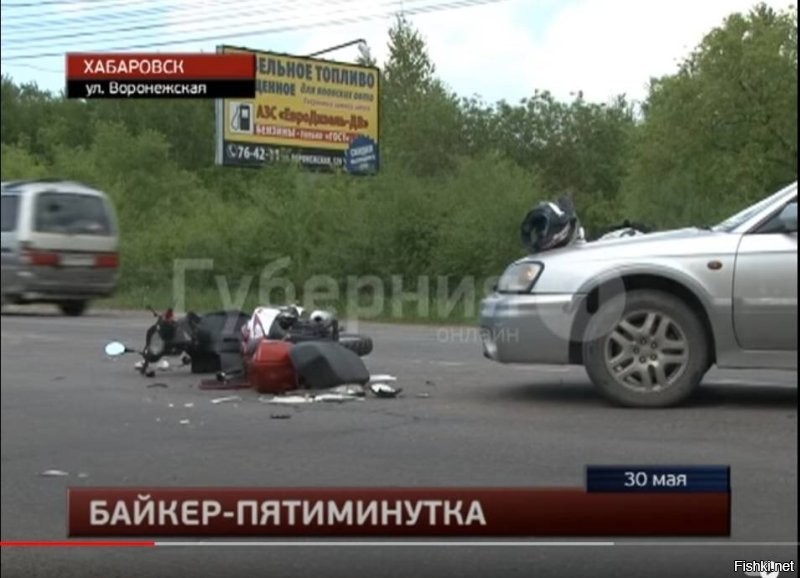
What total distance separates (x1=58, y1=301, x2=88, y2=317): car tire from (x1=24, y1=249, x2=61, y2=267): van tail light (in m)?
0.10

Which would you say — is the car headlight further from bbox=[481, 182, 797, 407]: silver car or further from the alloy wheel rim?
the alloy wheel rim

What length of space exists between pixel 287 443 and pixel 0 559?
0.63 metres

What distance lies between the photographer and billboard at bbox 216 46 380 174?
2.03 metres

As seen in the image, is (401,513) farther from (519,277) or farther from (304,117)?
(304,117)

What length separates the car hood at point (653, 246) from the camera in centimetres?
229

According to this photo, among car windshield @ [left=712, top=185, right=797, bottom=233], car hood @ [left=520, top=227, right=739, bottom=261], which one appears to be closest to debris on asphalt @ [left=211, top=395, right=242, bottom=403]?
car hood @ [left=520, top=227, right=739, bottom=261]

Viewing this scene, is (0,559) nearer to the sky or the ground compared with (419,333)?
nearer to the ground

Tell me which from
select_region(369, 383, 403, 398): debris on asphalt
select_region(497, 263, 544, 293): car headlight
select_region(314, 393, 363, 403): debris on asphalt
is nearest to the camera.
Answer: select_region(497, 263, 544, 293): car headlight

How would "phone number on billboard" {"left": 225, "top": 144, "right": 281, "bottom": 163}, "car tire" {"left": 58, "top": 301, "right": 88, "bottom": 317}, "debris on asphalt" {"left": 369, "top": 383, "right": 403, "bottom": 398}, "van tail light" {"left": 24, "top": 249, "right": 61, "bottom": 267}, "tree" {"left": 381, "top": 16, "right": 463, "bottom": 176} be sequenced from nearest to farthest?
"van tail light" {"left": 24, "top": 249, "right": 61, "bottom": 267} → "car tire" {"left": 58, "top": 301, "right": 88, "bottom": 317} → "phone number on billboard" {"left": 225, "top": 144, "right": 281, "bottom": 163} → "tree" {"left": 381, "top": 16, "right": 463, "bottom": 176} → "debris on asphalt" {"left": 369, "top": 383, "right": 403, "bottom": 398}

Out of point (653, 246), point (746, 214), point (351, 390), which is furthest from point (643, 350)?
point (351, 390)

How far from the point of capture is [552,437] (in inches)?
97.1

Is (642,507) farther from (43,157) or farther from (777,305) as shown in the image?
(43,157)

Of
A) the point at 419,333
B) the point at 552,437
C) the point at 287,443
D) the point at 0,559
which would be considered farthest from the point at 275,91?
the point at 0,559

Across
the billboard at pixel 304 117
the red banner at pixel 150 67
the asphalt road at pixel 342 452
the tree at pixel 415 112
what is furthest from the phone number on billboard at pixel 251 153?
the asphalt road at pixel 342 452
